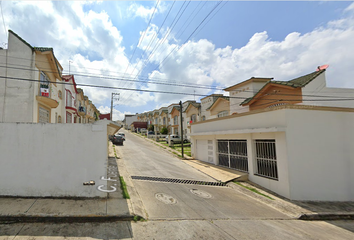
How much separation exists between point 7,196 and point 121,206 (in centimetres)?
354

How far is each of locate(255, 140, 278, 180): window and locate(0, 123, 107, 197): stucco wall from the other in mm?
7901

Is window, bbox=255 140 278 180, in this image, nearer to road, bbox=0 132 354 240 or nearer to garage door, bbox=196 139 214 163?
road, bbox=0 132 354 240

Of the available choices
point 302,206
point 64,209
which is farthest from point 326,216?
point 64,209

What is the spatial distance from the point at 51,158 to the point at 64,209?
180 cm

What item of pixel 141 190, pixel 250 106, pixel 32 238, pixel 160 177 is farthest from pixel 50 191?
pixel 250 106

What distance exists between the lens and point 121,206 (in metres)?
5.79

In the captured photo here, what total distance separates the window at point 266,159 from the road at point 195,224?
199cm

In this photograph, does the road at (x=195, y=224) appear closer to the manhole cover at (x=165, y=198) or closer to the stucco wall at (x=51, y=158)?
the manhole cover at (x=165, y=198)

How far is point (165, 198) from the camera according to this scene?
23.8ft

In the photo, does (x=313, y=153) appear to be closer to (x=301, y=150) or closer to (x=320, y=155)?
(x=320, y=155)

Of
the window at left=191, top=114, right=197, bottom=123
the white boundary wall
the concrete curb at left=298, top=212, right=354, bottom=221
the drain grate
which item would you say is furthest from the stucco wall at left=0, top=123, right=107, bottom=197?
the window at left=191, top=114, right=197, bottom=123

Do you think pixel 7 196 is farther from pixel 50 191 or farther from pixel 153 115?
pixel 153 115

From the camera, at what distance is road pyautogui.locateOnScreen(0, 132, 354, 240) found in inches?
172

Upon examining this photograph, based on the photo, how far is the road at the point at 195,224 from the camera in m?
4.36
